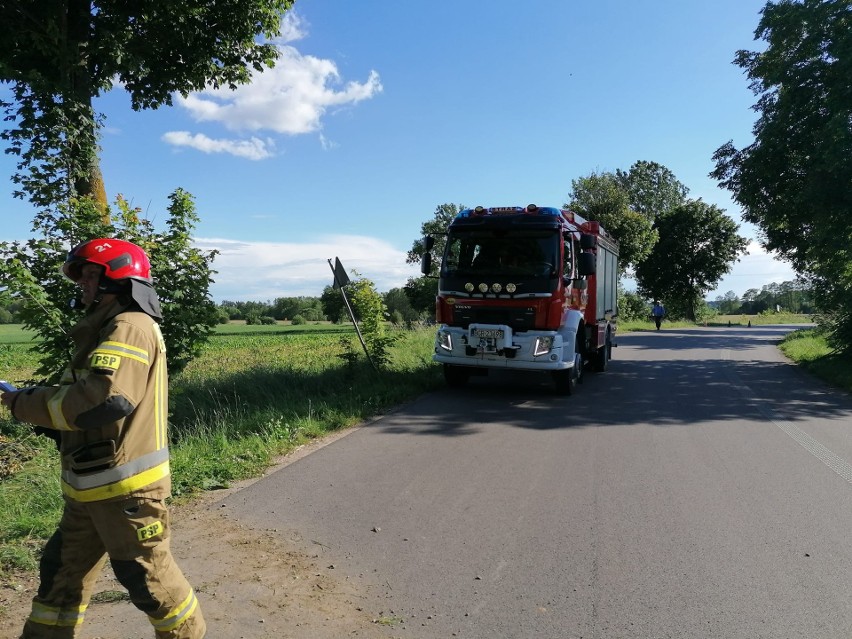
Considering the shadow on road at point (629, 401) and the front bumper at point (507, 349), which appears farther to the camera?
the front bumper at point (507, 349)

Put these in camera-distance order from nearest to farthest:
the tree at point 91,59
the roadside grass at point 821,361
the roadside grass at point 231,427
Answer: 1. the roadside grass at point 231,427
2. the tree at point 91,59
3. the roadside grass at point 821,361

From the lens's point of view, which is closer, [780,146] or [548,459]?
[548,459]

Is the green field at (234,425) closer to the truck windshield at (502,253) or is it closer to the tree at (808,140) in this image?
the truck windshield at (502,253)

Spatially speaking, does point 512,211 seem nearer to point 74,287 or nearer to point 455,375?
point 455,375

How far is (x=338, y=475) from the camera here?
5.68 meters

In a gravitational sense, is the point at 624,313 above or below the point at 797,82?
below

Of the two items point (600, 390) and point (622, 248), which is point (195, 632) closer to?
point (600, 390)

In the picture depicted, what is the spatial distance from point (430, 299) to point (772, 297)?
243 feet

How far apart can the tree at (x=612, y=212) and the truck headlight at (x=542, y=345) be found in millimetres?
24090

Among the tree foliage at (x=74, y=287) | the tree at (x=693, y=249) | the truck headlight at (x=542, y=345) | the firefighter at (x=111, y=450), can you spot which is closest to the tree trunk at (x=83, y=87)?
the tree foliage at (x=74, y=287)

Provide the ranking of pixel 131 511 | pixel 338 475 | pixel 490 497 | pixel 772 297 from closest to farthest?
pixel 131 511 → pixel 490 497 → pixel 338 475 → pixel 772 297

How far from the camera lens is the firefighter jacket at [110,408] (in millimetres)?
2285

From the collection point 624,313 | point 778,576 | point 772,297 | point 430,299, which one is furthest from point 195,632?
point 772,297

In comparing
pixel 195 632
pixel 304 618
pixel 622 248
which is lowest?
pixel 304 618
